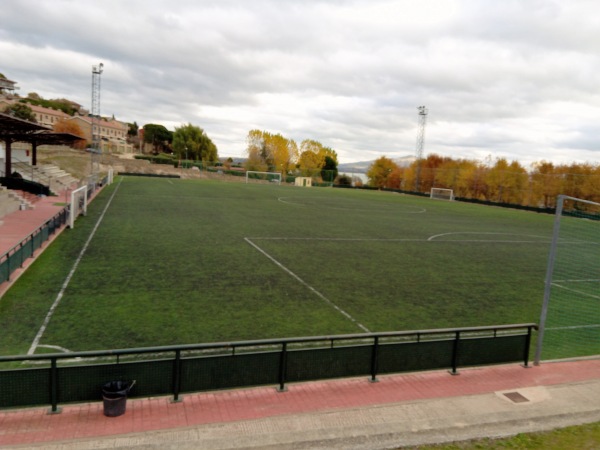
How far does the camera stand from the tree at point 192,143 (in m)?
125

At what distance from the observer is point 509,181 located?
67.7 m

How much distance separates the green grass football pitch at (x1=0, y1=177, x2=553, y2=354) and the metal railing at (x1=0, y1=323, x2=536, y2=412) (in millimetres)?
1610

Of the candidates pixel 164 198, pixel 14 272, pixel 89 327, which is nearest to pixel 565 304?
pixel 89 327

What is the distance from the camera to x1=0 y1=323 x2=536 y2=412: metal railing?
7051 mm

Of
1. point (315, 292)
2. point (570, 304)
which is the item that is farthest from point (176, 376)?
point (570, 304)

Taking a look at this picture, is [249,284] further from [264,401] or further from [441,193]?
[441,193]

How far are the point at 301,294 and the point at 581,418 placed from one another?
846 cm

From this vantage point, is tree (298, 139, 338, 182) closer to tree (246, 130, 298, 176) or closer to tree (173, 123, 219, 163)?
tree (246, 130, 298, 176)

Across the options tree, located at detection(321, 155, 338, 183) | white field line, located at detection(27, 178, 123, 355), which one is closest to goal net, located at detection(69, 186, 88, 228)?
white field line, located at detection(27, 178, 123, 355)

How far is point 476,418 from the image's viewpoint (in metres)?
7.61

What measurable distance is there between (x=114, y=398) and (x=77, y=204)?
23.5 meters

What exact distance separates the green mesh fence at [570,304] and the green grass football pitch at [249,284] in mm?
781

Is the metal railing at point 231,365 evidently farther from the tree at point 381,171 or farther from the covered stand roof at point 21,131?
the tree at point 381,171

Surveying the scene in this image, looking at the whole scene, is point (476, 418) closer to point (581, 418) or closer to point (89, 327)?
point (581, 418)
